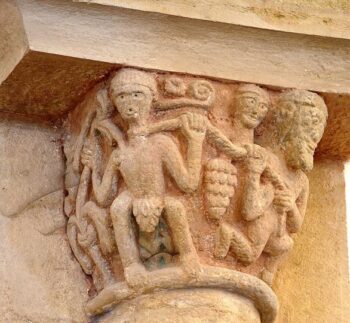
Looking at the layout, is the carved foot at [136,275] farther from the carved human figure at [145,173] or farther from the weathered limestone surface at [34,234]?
the weathered limestone surface at [34,234]

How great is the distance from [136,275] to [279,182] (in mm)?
401

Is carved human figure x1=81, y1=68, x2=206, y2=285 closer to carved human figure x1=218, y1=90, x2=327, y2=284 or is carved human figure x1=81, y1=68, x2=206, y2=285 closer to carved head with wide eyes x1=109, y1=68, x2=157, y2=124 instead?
carved head with wide eyes x1=109, y1=68, x2=157, y2=124

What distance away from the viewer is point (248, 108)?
8.96 feet

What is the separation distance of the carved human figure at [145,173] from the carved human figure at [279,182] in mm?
123

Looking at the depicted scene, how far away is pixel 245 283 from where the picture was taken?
2.70m

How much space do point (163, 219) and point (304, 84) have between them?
1.55ft

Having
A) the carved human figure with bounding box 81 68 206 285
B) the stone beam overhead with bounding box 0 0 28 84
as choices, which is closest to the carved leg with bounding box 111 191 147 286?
the carved human figure with bounding box 81 68 206 285

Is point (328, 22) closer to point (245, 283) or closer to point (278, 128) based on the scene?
point (278, 128)

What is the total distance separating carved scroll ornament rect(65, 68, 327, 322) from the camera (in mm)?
2645

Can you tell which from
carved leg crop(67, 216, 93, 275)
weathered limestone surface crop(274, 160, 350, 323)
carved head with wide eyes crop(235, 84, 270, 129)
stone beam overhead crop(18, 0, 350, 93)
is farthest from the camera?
weathered limestone surface crop(274, 160, 350, 323)

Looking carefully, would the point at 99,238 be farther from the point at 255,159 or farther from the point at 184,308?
the point at 255,159

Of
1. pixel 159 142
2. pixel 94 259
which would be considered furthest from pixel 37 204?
pixel 159 142

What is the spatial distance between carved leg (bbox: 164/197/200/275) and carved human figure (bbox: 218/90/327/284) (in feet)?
0.29

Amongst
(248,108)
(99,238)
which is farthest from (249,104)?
(99,238)
